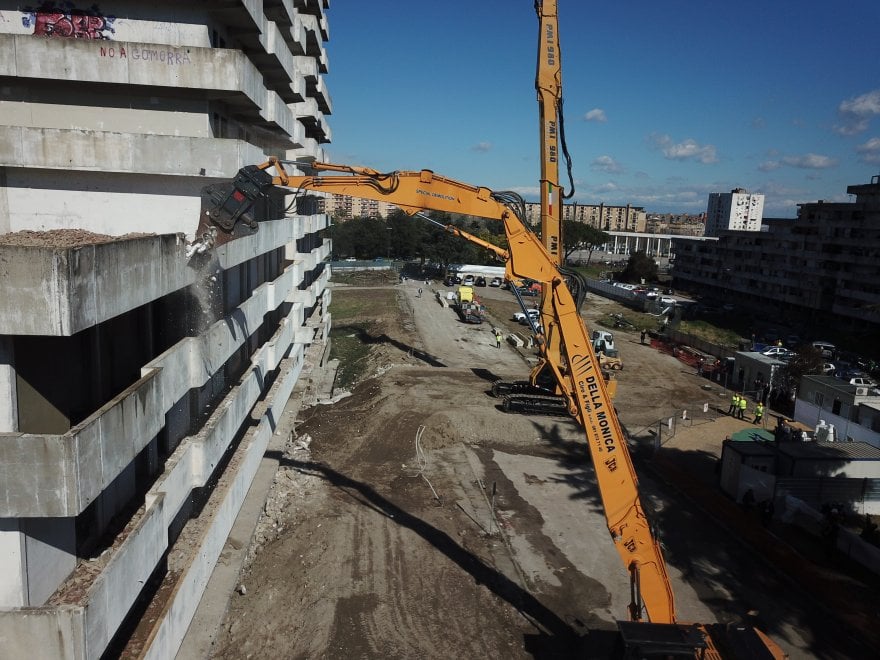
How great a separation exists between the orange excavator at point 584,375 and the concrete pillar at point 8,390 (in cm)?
404

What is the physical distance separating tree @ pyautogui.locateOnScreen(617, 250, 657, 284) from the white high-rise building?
79610 mm

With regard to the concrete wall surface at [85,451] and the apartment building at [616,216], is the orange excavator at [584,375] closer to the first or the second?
the concrete wall surface at [85,451]

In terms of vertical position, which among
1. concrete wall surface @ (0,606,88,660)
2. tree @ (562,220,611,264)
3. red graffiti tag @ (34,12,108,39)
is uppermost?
red graffiti tag @ (34,12,108,39)

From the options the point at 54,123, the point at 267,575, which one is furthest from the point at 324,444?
the point at 54,123

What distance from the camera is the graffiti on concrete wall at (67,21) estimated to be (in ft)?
38.5

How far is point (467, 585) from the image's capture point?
12930 mm

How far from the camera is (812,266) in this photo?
57.0 m

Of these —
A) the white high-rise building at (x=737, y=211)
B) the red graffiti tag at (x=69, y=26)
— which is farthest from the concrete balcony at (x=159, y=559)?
the white high-rise building at (x=737, y=211)

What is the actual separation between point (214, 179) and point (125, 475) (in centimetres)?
547

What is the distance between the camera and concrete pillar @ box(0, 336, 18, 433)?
6.07m

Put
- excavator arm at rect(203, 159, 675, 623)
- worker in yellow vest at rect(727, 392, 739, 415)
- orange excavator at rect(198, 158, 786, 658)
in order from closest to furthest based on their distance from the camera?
orange excavator at rect(198, 158, 786, 658), excavator arm at rect(203, 159, 675, 623), worker in yellow vest at rect(727, 392, 739, 415)

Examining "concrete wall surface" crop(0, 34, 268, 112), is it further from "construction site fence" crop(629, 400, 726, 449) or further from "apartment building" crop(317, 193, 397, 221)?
"apartment building" crop(317, 193, 397, 221)

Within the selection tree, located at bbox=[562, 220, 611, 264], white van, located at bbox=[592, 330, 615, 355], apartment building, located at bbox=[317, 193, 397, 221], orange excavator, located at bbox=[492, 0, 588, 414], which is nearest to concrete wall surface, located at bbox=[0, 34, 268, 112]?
orange excavator, located at bbox=[492, 0, 588, 414]

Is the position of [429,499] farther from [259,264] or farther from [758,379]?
[758,379]
